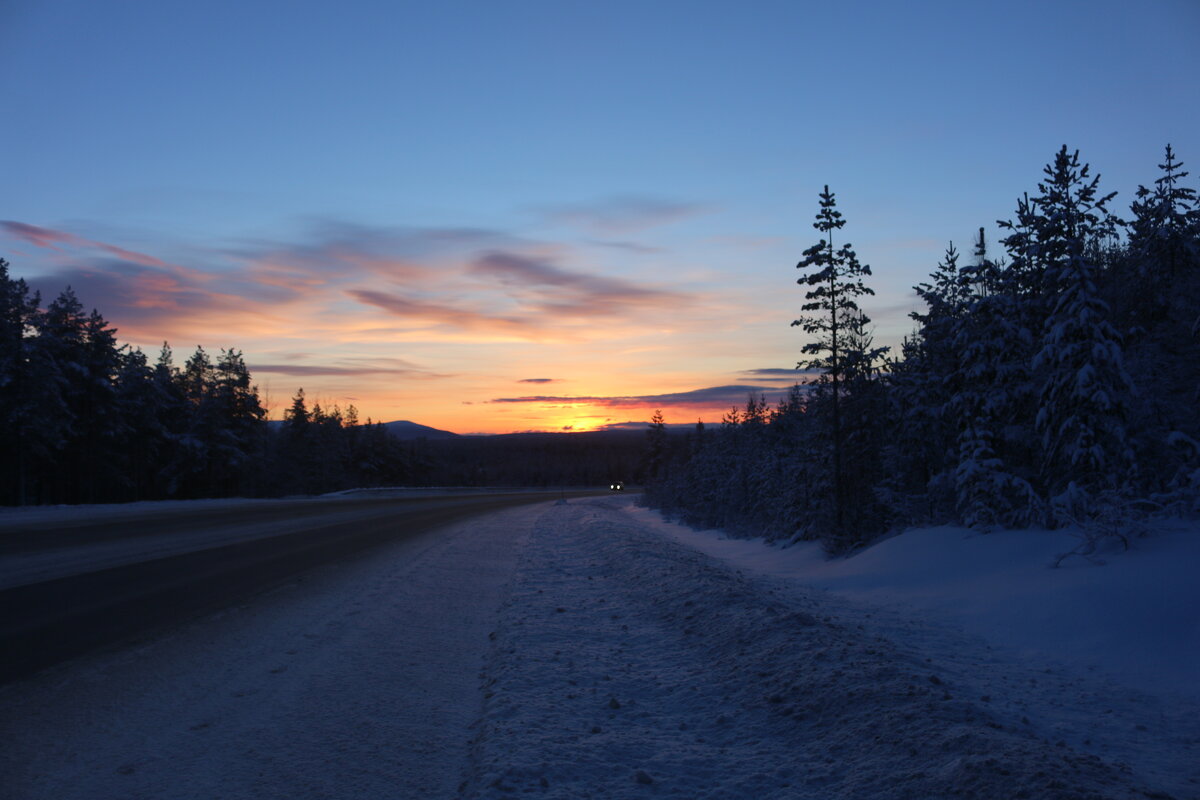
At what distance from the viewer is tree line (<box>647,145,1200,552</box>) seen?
551 inches

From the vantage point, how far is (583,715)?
561 cm

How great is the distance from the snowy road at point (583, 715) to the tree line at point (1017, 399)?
19.2 feet

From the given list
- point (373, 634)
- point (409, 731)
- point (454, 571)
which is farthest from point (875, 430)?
point (409, 731)

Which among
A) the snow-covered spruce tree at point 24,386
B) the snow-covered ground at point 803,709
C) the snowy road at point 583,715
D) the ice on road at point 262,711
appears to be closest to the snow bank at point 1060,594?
the snow-covered ground at point 803,709

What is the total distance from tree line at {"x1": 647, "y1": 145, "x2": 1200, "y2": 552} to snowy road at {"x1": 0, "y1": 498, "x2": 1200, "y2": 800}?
5.86m

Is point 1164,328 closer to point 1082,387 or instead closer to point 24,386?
point 1082,387

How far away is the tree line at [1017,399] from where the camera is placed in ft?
45.9

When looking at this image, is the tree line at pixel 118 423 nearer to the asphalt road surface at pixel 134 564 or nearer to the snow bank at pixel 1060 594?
the asphalt road surface at pixel 134 564

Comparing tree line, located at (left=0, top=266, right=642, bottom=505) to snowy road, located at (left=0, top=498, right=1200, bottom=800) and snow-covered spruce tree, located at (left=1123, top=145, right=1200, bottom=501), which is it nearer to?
snowy road, located at (left=0, top=498, right=1200, bottom=800)

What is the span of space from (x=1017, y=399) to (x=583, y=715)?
15075mm

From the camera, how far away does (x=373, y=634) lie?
825 cm

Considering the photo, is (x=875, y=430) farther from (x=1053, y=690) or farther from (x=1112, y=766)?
(x=1112, y=766)

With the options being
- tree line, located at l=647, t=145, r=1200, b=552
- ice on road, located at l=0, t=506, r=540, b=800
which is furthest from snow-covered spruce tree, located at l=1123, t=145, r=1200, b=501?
ice on road, located at l=0, t=506, r=540, b=800

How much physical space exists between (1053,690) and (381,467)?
97320mm
